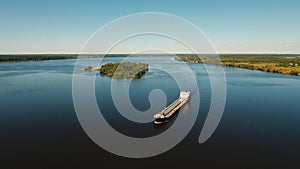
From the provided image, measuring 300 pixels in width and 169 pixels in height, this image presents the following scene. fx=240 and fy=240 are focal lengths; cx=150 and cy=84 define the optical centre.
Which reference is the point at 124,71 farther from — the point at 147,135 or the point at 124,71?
the point at 147,135

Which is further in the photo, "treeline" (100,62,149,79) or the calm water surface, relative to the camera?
"treeline" (100,62,149,79)

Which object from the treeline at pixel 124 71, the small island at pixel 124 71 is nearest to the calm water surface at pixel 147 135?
the small island at pixel 124 71

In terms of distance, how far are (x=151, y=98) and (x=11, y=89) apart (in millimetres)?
12240

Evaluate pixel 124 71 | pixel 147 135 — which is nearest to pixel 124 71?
pixel 124 71

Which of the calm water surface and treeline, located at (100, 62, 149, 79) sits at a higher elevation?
treeline, located at (100, 62, 149, 79)

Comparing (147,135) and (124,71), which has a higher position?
(124,71)

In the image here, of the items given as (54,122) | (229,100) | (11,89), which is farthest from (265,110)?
(11,89)

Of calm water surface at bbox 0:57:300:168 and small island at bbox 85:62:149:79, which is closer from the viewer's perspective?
calm water surface at bbox 0:57:300:168

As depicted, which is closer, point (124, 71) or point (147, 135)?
point (147, 135)

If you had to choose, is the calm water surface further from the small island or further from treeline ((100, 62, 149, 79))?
treeline ((100, 62, 149, 79))

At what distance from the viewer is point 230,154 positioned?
8547 millimetres

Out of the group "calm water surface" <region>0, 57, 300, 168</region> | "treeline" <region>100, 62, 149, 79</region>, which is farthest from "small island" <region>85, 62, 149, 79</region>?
"calm water surface" <region>0, 57, 300, 168</region>

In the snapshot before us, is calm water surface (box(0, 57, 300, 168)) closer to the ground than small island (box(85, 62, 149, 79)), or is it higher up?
closer to the ground

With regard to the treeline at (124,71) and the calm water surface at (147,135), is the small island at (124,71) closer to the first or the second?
the treeline at (124,71)
